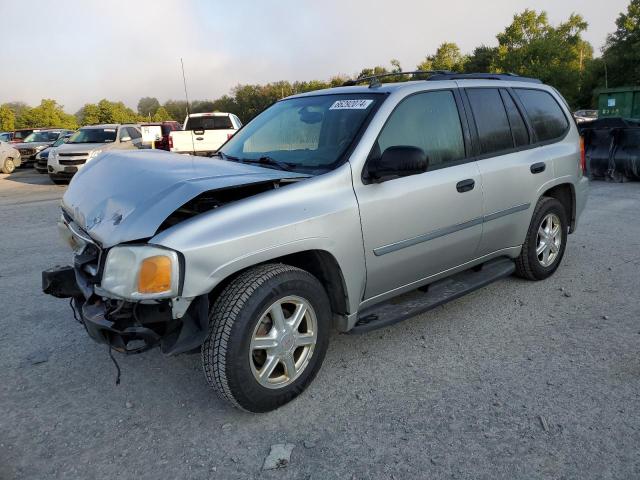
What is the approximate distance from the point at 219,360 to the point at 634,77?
152 ft

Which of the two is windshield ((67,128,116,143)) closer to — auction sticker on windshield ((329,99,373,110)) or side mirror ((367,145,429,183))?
auction sticker on windshield ((329,99,373,110))

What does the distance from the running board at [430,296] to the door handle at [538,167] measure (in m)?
0.79

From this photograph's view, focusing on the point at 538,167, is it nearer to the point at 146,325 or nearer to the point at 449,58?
the point at 146,325

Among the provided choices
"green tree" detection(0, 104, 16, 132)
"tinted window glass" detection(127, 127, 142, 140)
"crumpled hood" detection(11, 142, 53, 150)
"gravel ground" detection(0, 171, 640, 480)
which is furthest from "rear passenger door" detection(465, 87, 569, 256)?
"green tree" detection(0, 104, 16, 132)

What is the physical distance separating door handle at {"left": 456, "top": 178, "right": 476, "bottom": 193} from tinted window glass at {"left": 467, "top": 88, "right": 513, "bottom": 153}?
0.35 metres

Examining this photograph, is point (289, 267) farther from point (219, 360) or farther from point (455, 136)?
point (455, 136)

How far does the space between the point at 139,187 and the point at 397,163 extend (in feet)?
4.91

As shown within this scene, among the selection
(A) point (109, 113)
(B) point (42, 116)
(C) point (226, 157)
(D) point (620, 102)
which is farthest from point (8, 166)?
(A) point (109, 113)

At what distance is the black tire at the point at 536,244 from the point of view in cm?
454

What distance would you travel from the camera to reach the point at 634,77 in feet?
129

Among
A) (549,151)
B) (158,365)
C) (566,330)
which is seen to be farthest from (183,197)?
(549,151)

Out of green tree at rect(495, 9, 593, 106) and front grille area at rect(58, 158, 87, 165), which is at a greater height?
green tree at rect(495, 9, 593, 106)

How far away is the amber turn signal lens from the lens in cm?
245

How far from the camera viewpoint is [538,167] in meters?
4.40
